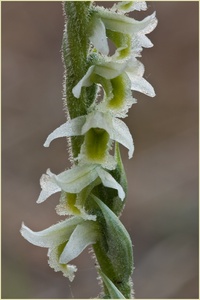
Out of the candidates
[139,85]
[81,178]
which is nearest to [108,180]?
[81,178]

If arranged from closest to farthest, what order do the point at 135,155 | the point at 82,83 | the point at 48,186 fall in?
the point at 82,83 → the point at 48,186 → the point at 135,155

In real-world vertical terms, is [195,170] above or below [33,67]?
below

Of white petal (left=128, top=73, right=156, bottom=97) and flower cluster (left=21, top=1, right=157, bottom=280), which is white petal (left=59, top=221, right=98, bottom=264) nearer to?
flower cluster (left=21, top=1, right=157, bottom=280)

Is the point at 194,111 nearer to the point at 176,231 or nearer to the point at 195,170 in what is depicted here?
the point at 195,170

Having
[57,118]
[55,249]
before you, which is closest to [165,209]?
[57,118]

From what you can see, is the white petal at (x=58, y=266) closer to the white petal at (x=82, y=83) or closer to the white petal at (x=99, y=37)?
the white petal at (x=82, y=83)

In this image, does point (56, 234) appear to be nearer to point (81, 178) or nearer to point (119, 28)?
point (81, 178)

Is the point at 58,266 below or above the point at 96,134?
below

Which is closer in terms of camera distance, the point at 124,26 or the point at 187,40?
the point at 124,26
